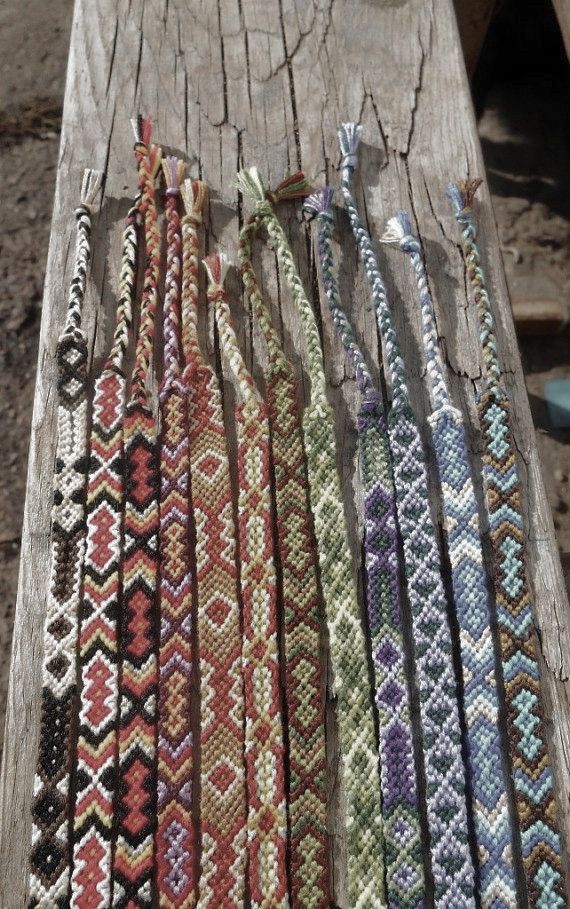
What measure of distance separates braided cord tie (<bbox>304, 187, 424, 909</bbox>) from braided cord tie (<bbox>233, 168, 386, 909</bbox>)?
25mm

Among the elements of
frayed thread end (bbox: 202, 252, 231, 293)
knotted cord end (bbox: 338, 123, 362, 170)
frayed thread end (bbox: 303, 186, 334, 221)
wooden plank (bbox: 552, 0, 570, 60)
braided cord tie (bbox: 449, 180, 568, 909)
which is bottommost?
braided cord tie (bbox: 449, 180, 568, 909)

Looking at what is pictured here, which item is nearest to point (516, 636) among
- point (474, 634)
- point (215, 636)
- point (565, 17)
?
point (474, 634)

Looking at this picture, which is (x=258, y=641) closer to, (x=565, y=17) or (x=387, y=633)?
(x=387, y=633)

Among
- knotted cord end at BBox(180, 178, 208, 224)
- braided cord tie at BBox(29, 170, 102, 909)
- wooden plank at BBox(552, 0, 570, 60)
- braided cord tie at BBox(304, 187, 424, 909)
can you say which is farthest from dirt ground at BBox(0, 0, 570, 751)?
braided cord tie at BBox(304, 187, 424, 909)

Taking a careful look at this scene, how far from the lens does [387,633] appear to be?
169 cm

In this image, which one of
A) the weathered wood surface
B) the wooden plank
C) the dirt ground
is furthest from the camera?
the dirt ground

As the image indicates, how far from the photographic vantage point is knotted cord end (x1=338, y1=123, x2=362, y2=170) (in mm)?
2195

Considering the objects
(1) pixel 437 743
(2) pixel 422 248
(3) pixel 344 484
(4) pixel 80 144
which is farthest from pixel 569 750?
(4) pixel 80 144

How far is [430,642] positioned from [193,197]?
1.26 metres

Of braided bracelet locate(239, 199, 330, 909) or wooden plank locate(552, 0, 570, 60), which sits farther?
wooden plank locate(552, 0, 570, 60)

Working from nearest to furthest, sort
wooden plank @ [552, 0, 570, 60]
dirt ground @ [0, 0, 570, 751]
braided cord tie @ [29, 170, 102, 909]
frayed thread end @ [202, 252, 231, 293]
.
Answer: braided cord tie @ [29, 170, 102, 909], frayed thread end @ [202, 252, 231, 293], wooden plank @ [552, 0, 570, 60], dirt ground @ [0, 0, 570, 751]

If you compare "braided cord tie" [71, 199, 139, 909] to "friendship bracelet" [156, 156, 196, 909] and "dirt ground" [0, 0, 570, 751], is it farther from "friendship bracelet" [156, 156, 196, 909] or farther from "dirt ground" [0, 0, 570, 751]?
"dirt ground" [0, 0, 570, 751]

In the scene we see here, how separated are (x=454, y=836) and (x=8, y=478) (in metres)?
1.98

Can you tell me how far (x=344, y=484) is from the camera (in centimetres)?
187
